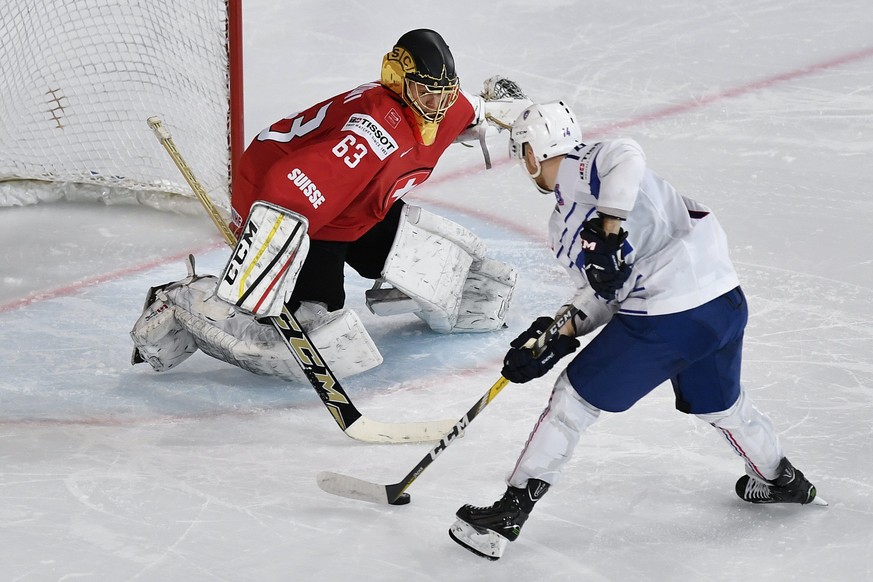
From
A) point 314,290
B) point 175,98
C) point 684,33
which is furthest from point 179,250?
point 684,33

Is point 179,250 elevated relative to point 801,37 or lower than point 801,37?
lower

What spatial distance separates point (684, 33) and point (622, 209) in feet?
12.8

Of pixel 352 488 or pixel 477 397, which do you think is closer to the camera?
pixel 352 488

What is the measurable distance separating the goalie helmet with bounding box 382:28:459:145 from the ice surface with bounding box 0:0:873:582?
719 millimetres

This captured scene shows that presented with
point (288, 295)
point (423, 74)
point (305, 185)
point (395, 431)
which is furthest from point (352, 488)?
point (423, 74)

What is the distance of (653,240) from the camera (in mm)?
2395

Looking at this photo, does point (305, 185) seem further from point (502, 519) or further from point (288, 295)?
point (502, 519)

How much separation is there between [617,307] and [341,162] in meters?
0.86

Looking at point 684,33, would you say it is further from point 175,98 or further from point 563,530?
point 563,530

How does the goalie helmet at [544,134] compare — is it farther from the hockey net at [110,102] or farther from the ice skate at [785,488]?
the hockey net at [110,102]

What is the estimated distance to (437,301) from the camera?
341cm

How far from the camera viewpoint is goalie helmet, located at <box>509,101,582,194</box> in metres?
2.44

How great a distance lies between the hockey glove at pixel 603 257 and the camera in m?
2.28

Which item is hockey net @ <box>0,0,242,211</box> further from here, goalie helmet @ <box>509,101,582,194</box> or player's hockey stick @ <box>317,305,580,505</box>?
goalie helmet @ <box>509,101,582,194</box>
